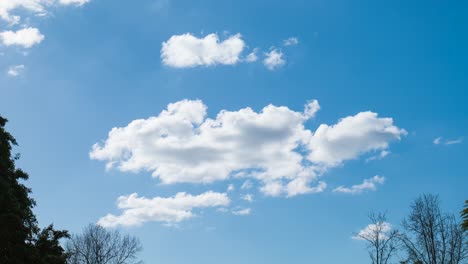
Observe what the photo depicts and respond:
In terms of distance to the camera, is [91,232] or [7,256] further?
[91,232]

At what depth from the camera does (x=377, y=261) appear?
4034cm

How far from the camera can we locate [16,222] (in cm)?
2391

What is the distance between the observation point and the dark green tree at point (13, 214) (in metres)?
23.7

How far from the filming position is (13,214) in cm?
2366

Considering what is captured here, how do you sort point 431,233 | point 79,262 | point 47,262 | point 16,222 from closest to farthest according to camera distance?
point 16,222, point 47,262, point 431,233, point 79,262

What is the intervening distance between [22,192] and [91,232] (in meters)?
42.3

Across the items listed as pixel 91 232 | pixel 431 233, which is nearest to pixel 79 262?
pixel 91 232

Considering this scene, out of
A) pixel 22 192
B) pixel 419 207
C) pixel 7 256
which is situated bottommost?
pixel 7 256

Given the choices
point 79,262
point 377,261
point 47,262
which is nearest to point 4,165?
point 47,262

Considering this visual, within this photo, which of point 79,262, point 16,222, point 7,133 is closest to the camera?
point 16,222

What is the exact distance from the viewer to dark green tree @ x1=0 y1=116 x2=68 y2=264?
23.7 meters

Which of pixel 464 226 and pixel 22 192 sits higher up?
pixel 464 226

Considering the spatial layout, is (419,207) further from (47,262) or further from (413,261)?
(47,262)

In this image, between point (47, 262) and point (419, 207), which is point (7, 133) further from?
point (419, 207)
